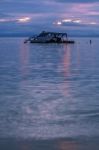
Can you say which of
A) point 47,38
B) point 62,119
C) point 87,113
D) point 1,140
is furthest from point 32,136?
point 47,38

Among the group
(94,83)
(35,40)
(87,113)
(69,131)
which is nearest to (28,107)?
(87,113)

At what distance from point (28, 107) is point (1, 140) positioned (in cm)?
473

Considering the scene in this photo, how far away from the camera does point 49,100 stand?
17109mm

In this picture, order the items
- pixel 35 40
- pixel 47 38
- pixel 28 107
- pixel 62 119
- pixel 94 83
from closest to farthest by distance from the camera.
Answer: pixel 62 119
pixel 28 107
pixel 94 83
pixel 47 38
pixel 35 40

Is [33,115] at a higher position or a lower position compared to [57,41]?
higher

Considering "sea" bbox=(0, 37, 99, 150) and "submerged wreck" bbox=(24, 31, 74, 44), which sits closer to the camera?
"sea" bbox=(0, 37, 99, 150)

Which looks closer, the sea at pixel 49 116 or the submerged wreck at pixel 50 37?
the sea at pixel 49 116

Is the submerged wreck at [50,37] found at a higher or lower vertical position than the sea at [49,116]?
lower

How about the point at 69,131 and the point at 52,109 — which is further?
the point at 52,109

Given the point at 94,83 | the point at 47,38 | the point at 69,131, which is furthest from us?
the point at 47,38

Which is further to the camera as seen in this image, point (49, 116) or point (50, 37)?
point (50, 37)

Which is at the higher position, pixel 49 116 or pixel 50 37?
pixel 49 116

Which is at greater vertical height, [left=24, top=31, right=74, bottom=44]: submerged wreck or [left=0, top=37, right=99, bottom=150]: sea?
[left=0, top=37, right=99, bottom=150]: sea

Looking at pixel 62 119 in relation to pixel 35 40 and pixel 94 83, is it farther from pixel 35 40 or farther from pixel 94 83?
pixel 35 40
